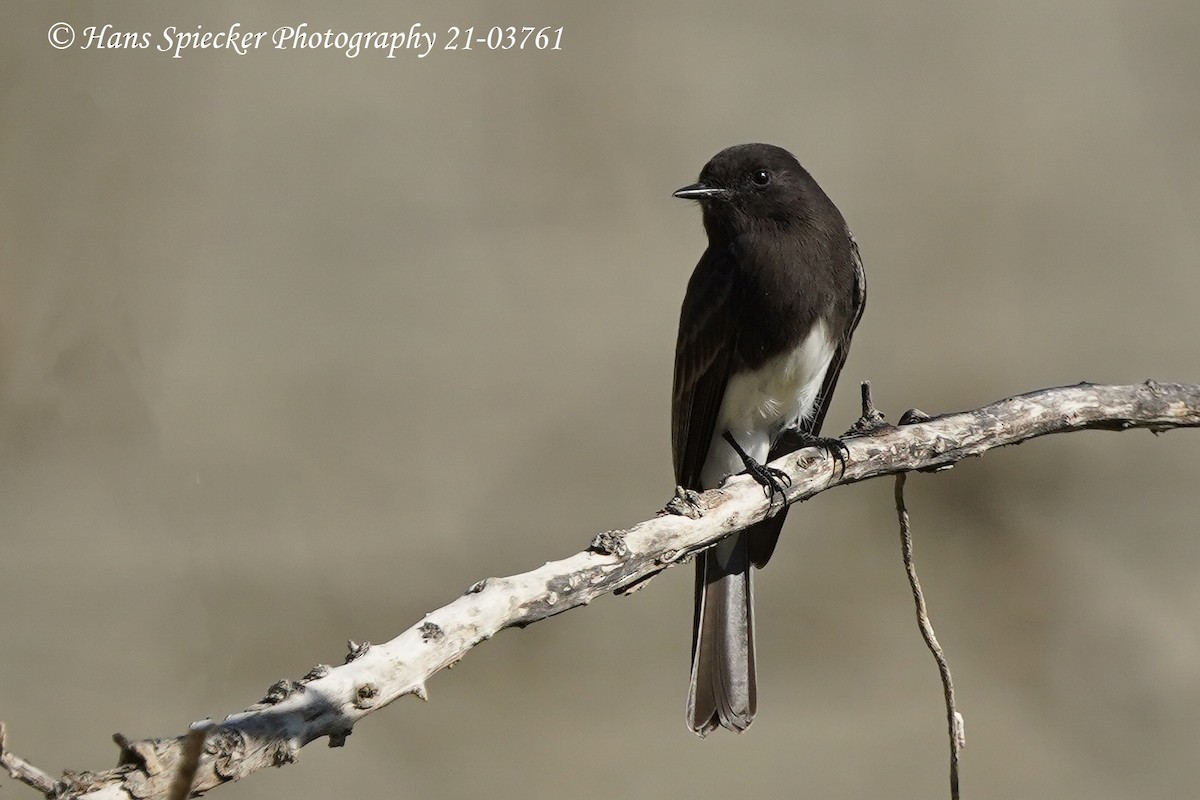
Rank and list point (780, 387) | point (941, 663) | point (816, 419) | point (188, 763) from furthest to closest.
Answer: point (816, 419) → point (780, 387) → point (941, 663) → point (188, 763)

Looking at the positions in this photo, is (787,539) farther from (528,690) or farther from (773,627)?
(528,690)

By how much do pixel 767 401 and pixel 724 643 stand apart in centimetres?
80

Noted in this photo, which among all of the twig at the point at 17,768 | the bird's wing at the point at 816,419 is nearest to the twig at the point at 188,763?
the twig at the point at 17,768

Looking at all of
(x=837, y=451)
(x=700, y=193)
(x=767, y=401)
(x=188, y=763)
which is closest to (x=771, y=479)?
(x=837, y=451)

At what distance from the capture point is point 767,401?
3961 millimetres

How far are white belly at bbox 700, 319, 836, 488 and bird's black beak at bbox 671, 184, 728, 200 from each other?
1.80 feet

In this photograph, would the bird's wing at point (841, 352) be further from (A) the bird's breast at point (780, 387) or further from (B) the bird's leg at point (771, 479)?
(B) the bird's leg at point (771, 479)

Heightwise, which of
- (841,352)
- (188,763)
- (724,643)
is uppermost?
(841,352)

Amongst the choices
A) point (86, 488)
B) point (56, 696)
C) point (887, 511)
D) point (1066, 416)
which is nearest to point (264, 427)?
point (86, 488)

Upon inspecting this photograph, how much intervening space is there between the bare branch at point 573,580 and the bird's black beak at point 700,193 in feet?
3.35

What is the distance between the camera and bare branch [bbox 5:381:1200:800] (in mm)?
1637

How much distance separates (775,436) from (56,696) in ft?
10.3

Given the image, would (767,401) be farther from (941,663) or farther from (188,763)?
(188,763)

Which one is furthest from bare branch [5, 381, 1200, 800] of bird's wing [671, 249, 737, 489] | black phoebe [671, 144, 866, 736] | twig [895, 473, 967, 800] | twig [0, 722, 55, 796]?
bird's wing [671, 249, 737, 489]
